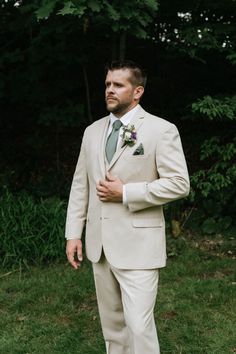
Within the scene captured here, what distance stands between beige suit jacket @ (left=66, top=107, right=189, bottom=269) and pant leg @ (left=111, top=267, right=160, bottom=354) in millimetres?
63

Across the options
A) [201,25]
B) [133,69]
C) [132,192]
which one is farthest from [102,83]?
[132,192]

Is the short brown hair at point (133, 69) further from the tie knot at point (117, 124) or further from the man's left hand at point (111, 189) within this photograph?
the man's left hand at point (111, 189)

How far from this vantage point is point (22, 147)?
9211 mm

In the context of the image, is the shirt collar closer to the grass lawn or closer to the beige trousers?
the beige trousers

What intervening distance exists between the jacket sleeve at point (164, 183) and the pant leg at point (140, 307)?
15.3 inches

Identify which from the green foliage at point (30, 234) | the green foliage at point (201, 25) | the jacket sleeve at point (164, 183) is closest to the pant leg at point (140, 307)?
the jacket sleeve at point (164, 183)

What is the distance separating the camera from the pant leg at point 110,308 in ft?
10.0

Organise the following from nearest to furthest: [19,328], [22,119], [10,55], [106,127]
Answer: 1. [106,127]
2. [19,328]
3. [10,55]
4. [22,119]

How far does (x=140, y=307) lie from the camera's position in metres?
2.78

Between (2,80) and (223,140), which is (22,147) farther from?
(223,140)

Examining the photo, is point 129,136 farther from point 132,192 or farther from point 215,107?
point 215,107

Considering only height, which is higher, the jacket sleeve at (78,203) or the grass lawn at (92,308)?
the jacket sleeve at (78,203)

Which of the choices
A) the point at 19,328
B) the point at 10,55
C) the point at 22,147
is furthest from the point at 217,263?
the point at 22,147

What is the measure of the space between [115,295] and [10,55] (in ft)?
16.6
